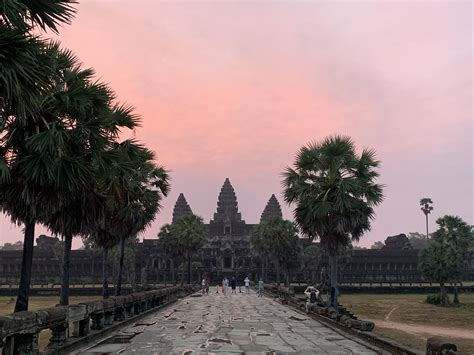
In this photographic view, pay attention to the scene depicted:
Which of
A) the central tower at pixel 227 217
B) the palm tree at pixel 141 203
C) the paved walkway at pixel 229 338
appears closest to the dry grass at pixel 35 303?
the palm tree at pixel 141 203

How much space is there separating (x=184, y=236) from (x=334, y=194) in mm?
44186

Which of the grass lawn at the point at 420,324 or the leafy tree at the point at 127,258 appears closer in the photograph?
the grass lawn at the point at 420,324

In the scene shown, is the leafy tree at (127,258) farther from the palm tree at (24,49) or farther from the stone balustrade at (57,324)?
the palm tree at (24,49)

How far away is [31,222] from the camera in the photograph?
1250cm

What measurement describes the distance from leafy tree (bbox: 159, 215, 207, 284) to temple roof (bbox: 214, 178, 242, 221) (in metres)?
91.0

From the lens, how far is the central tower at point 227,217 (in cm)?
14512

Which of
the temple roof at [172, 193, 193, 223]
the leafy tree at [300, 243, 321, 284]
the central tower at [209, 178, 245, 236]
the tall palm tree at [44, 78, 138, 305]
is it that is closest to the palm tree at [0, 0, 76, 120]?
the tall palm tree at [44, 78, 138, 305]

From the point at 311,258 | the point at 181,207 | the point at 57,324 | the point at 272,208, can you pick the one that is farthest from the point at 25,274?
the point at 181,207

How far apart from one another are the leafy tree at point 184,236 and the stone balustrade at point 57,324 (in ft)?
146

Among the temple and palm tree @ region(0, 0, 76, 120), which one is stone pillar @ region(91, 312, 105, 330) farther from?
the temple

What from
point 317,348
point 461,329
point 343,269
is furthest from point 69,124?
point 343,269

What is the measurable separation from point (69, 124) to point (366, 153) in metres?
14.2

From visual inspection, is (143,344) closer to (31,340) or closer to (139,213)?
(31,340)

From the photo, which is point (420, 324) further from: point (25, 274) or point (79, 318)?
point (25, 274)
